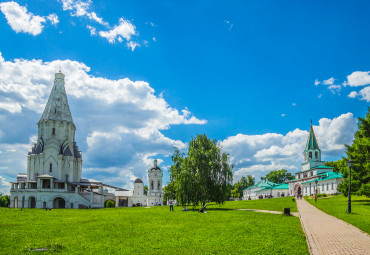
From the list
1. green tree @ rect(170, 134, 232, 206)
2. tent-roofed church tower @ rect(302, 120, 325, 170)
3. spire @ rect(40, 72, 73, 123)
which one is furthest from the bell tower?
green tree @ rect(170, 134, 232, 206)

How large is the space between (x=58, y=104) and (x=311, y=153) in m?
65.1

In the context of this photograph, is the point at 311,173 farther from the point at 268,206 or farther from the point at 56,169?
the point at 56,169

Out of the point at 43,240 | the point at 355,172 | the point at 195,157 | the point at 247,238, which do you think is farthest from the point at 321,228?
the point at 355,172

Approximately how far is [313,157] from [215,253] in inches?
3261

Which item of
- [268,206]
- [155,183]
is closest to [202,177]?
[268,206]

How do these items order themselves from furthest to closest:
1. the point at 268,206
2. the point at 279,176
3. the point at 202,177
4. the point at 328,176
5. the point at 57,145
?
the point at 279,176 → the point at 328,176 → the point at 57,145 → the point at 268,206 → the point at 202,177

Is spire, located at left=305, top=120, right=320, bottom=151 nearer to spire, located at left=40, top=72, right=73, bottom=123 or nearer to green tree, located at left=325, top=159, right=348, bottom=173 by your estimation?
green tree, located at left=325, top=159, right=348, bottom=173

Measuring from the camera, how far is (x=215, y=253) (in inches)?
421

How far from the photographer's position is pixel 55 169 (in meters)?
66.7

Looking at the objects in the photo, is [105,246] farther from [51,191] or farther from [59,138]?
[59,138]

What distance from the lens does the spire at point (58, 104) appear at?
70062 mm

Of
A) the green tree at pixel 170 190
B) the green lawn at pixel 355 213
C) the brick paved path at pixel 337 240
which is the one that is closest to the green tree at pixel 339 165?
the green lawn at pixel 355 213

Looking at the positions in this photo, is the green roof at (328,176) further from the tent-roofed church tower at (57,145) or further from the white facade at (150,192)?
the tent-roofed church tower at (57,145)

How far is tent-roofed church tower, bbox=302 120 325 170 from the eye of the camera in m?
86.1
